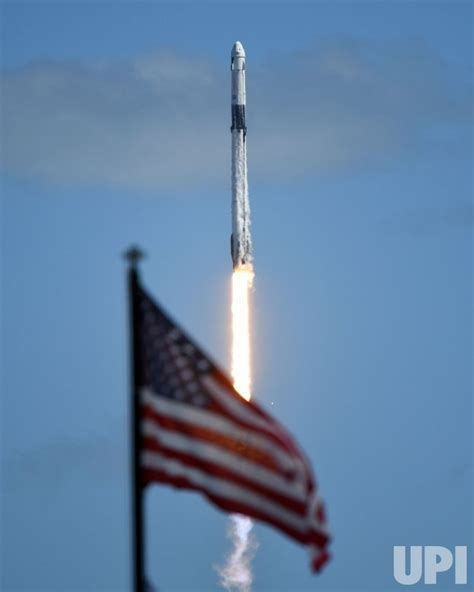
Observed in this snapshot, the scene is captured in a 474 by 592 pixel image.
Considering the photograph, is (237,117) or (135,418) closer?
(135,418)

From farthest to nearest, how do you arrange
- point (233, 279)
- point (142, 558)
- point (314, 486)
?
point (233, 279) < point (314, 486) < point (142, 558)

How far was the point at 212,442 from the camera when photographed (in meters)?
35.0

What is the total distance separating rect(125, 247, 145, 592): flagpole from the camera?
33.6 m

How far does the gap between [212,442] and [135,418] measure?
130cm

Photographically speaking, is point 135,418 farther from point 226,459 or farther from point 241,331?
point 241,331

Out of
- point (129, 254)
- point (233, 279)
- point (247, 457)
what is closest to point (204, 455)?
point (247, 457)

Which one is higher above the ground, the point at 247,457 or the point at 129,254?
the point at 129,254

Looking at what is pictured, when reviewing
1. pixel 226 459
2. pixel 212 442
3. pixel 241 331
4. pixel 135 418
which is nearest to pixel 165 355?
pixel 135 418

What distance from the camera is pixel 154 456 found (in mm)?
34812

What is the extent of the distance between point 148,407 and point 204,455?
107 cm

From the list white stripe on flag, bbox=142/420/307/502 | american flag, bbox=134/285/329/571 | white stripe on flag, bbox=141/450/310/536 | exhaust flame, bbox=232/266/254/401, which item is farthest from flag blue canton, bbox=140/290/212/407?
exhaust flame, bbox=232/266/254/401

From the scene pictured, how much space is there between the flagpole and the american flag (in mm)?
70

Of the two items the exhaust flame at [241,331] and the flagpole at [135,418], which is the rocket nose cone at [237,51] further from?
the flagpole at [135,418]

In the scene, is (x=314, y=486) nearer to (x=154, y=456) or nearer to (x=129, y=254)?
(x=154, y=456)
